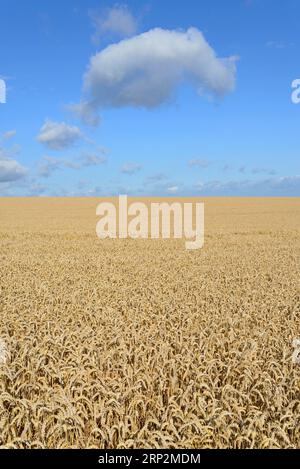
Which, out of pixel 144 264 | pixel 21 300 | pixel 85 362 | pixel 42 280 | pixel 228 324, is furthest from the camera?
pixel 144 264

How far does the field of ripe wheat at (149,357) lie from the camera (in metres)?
4.69

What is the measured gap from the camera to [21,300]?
1094cm

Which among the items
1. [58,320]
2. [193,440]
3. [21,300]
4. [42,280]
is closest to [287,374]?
[193,440]

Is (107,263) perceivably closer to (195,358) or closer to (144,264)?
(144,264)

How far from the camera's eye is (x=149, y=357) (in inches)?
263

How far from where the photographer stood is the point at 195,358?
6.97 meters

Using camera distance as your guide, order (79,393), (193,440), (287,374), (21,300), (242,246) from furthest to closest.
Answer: (242,246) < (21,300) < (287,374) < (79,393) < (193,440)

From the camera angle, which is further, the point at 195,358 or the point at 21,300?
the point at 21,300

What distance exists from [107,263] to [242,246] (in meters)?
10.6

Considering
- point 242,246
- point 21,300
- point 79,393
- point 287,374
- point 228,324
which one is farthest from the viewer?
point 242,246

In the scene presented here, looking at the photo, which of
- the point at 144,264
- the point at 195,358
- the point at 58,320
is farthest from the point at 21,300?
the point at 144,264

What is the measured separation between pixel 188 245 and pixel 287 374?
21233 millimetres

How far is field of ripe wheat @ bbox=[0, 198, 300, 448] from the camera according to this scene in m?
4.69
